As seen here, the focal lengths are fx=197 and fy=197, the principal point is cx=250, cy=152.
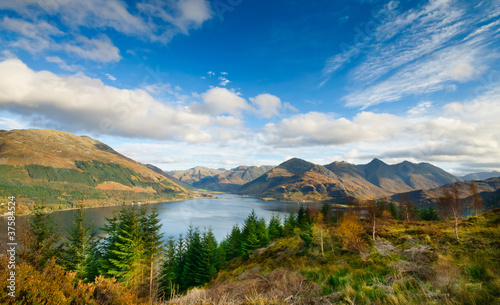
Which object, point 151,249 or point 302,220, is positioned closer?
point 151,249

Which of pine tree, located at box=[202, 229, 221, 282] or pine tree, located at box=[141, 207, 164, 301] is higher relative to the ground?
pine tree, located at box=[141, 207, 164, 301]

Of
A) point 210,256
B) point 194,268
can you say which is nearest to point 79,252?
point 194,268

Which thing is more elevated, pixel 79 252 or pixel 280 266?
pixel 79 252

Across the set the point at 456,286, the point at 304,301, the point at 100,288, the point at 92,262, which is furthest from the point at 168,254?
the point at 456,286

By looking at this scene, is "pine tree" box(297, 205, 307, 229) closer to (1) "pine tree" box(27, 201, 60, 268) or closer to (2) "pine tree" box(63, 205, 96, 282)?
(2) "pine tree" box(63, 205, 96, 282)

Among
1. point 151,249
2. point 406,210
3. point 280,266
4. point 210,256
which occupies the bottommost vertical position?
point 210,256

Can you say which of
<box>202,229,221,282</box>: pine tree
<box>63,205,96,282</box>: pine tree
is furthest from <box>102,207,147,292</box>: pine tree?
<box>202,229,221,282</box>: pine tree

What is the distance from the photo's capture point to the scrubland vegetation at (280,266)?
545 cm

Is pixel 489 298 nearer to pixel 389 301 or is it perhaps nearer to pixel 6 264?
pixel 389 301

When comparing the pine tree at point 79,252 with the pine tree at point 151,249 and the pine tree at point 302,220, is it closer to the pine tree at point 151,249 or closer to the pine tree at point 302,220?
the pine tree at point 151,249

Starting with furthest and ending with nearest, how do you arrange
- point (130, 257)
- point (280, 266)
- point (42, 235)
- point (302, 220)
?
point (302, 220), point (130, 257), point (42, 235), point (280, 266)

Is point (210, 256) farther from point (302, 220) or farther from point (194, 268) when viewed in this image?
point (302, 220)

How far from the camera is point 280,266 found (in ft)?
68.1

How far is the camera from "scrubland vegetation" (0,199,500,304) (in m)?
5.45
